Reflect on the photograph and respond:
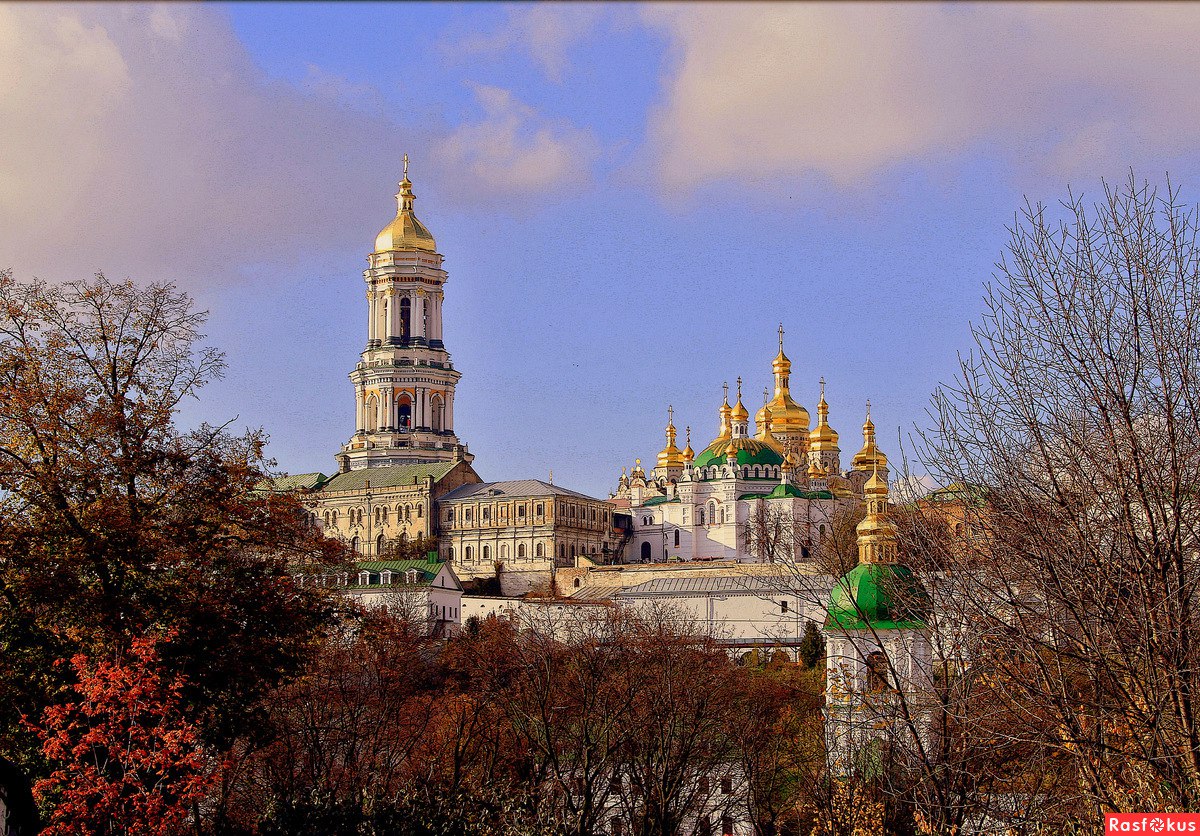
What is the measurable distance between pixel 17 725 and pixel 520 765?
1975 cm

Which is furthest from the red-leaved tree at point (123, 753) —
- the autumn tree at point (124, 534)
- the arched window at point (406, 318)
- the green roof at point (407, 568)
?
the arched window at point (406, 318)

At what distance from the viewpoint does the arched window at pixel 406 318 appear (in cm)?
11281

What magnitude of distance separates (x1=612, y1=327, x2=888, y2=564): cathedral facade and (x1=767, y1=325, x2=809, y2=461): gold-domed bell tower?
67 millimetres

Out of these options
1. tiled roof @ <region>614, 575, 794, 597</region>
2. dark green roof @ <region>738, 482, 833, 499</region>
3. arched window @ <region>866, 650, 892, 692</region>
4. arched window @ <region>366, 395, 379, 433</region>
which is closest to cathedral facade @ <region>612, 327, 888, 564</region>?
dark green roof @ <region>738, 482, 833, 499</region>

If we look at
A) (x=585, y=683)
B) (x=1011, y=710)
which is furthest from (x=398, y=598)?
(x=1011, y=710)

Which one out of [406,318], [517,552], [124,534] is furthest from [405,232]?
[124,534]

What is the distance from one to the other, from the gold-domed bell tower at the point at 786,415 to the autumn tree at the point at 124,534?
8385 cm

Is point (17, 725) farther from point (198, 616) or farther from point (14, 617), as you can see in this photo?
point (198, 616)

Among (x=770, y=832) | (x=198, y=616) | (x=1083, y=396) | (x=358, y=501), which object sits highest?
(x=358, y=501)

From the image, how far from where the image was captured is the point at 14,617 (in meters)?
21.1

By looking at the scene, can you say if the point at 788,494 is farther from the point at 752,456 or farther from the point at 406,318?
the point at 406,318

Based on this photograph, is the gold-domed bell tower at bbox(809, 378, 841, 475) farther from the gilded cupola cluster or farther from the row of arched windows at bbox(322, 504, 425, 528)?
the row of arched windows at bbox(322, 504, 425, 528)

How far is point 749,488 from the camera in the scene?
94.8 m

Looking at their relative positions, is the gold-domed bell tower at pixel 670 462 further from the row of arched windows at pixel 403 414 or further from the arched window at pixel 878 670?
the arched window at pixel 878 670
